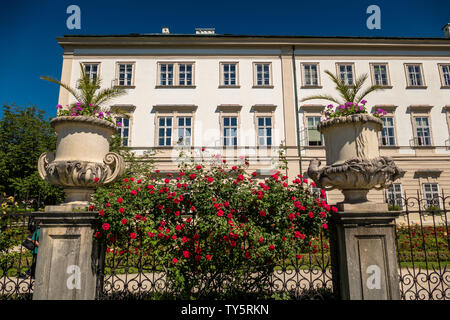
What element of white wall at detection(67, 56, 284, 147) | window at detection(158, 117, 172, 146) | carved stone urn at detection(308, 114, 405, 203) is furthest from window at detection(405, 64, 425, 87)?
carved stone urn at detection(308, 114, 405, 203)

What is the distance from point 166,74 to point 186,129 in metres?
4.26

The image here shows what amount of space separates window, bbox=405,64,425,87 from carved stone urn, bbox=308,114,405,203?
19258 mm

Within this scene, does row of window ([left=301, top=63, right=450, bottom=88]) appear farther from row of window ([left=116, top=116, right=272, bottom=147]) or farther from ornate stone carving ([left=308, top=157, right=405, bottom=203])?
ornate stone carving ([left=308, top=157, right=405, bottom=203])

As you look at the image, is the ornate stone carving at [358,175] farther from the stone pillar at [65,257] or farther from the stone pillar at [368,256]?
the stone pillar at [65,257]

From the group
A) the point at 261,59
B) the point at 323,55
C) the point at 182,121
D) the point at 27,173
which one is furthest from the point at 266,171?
the point at 27,173

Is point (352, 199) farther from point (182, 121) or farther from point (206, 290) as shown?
point (182, 121)

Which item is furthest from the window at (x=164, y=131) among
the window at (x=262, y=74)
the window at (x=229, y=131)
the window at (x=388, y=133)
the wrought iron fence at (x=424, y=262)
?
the window at (x=388, y=133)

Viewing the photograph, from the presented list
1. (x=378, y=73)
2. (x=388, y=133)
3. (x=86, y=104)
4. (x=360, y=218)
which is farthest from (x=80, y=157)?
(x=378, y=73)

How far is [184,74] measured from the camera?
18.8 meters

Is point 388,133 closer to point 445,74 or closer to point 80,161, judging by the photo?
point 445,74

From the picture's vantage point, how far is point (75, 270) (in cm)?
344

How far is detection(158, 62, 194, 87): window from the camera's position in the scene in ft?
60.8
